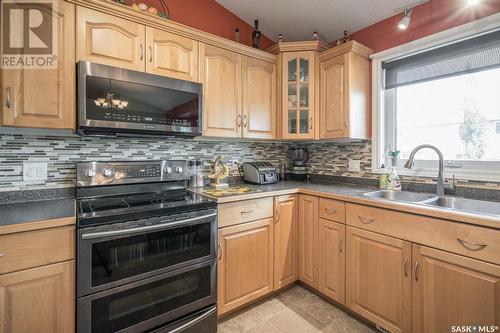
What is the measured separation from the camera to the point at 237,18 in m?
2.43

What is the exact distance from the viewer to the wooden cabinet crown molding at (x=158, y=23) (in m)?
A: 1.49

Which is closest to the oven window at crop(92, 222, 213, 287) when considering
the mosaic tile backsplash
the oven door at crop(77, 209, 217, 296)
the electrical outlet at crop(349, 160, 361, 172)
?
the oven door at crop(77, 209, 217, 296)

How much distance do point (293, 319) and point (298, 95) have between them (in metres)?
1.84

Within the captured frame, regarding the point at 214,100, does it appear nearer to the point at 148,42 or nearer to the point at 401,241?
the point at 148,42

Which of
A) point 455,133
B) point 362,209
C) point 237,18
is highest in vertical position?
point 237,18

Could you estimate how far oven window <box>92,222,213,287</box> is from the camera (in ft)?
4.09

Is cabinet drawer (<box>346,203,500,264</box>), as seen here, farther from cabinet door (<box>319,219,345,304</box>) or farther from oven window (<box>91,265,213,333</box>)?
oven window (<box>91,265,213,333</box>)

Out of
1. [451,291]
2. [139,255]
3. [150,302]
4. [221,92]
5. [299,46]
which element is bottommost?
[150,302]

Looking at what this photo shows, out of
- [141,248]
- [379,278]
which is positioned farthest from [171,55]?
[379,278]

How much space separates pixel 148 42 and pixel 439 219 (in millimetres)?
2025

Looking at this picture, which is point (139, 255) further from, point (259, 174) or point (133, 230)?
point (259, 174)

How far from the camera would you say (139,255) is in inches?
53.3

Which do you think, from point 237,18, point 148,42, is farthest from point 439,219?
point 237,18
